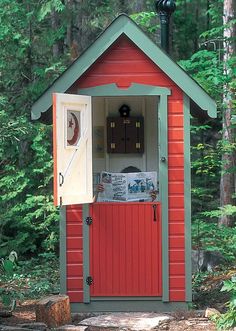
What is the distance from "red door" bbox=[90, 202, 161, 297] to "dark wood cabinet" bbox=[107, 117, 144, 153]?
1.70 meters

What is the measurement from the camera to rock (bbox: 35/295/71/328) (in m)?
5.97

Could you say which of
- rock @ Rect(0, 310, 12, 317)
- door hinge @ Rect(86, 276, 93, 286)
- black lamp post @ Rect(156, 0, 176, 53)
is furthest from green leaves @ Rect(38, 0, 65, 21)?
rock @ Rect(0, 310, 12, 317)

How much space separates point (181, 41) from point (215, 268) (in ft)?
46.4

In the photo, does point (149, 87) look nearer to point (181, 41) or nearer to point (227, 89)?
point (227, 89)

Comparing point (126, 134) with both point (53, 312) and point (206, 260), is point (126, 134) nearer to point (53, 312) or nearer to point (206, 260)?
point (206, 260)

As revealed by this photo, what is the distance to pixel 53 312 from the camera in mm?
5996

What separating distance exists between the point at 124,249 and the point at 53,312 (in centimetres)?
123

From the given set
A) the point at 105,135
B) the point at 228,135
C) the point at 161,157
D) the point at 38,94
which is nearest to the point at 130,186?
the point at 161,157

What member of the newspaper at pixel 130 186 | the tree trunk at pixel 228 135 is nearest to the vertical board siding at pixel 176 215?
the newspaper at pixel 130 186

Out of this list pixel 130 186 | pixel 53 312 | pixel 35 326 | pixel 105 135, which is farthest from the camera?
pixel 105 135

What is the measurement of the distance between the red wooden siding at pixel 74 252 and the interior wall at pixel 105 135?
63.0 inches

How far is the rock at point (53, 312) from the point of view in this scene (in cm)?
597

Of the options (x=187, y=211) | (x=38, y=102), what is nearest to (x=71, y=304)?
(x=187, y=211)

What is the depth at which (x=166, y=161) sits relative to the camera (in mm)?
6781
